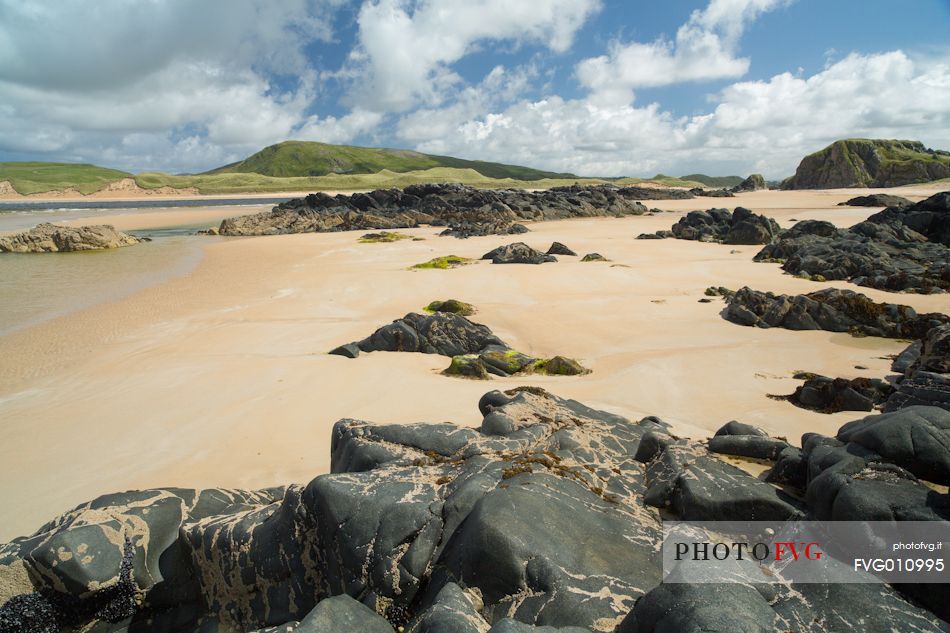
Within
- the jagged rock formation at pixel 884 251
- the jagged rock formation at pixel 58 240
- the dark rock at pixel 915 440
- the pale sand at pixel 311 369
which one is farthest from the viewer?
the jagged rock formation at pixel 58 240

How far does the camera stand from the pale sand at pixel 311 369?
22.9ft

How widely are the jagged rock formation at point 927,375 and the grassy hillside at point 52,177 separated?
178m

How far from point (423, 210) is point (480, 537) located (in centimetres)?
5159

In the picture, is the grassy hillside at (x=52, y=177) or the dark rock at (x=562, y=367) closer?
the dark rock at (x=562, y=367)

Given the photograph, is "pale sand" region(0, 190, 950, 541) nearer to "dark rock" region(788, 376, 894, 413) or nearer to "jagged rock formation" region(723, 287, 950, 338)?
"dark rock" region(788, 376, 894, 413)

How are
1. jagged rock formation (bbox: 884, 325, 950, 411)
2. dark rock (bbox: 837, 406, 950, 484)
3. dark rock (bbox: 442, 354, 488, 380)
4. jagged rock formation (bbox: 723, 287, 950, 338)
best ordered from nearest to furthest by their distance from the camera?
dark rock (bbox: 837, 406, 950, 484) → jagged rock formation (bbox: 884, 325, 950, 411) → dark rock (bbox: 442, 354, 488, 380) → jagged rock formation (bbox: 723, 287, 950, 338)

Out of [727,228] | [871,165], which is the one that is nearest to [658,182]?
[871,165]

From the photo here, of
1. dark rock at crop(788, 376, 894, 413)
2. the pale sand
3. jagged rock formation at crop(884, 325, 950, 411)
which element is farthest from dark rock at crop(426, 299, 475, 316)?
jagged rock formation at crop(884, 325, 950, 411)

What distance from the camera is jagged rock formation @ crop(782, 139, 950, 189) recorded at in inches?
3521

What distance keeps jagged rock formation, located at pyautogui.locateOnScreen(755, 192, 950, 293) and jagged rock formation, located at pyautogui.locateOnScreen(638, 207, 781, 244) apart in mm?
1928

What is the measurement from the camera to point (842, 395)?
7.51 meters

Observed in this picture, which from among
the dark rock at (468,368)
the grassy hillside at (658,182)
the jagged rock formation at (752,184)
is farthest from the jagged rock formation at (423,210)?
the grassy hillside at (658,182)

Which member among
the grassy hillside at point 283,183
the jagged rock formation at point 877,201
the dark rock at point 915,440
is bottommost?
the dark rock at point 915,440

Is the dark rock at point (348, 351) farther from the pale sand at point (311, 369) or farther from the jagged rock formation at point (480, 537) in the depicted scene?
the jagged rock formation at point (480, 537)
